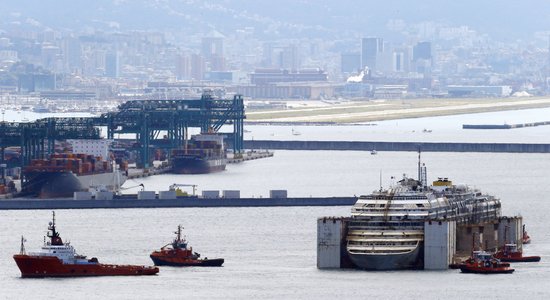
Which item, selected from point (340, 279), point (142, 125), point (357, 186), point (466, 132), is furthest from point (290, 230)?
point (466, 132)

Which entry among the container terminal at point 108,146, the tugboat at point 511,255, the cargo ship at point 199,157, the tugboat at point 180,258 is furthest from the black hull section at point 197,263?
the cargo ship at point 199,157

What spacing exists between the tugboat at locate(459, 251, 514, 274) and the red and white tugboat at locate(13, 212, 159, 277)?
8160 mm

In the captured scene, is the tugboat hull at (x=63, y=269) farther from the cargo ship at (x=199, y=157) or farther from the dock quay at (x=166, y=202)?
the cargo ship at (x=199, y=157)

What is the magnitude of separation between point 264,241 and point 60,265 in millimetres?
11403

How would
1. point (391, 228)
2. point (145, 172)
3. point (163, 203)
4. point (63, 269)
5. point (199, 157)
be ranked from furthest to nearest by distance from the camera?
point (199, 157)
point (145, 172)
point (163, 203)
point (63, 269)
point (391, 228)

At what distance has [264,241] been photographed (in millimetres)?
72688

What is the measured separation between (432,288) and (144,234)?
18132 millimetres

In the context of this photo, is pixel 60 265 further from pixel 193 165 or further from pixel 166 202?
pixel 193 165

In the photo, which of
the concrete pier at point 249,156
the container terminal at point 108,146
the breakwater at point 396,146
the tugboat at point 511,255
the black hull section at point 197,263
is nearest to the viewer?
the black hull section at point 197,263

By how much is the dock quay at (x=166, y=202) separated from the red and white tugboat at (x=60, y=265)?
85.0ft

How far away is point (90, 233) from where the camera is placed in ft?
248

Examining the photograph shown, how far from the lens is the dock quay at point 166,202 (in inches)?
3497

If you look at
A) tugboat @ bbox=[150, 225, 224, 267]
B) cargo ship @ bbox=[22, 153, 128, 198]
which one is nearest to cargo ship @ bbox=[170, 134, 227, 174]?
cargo ship @ bbox=[22, 153, 128, 198]

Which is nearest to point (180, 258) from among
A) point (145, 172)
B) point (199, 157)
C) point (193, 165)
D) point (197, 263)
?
point (197, 263)
